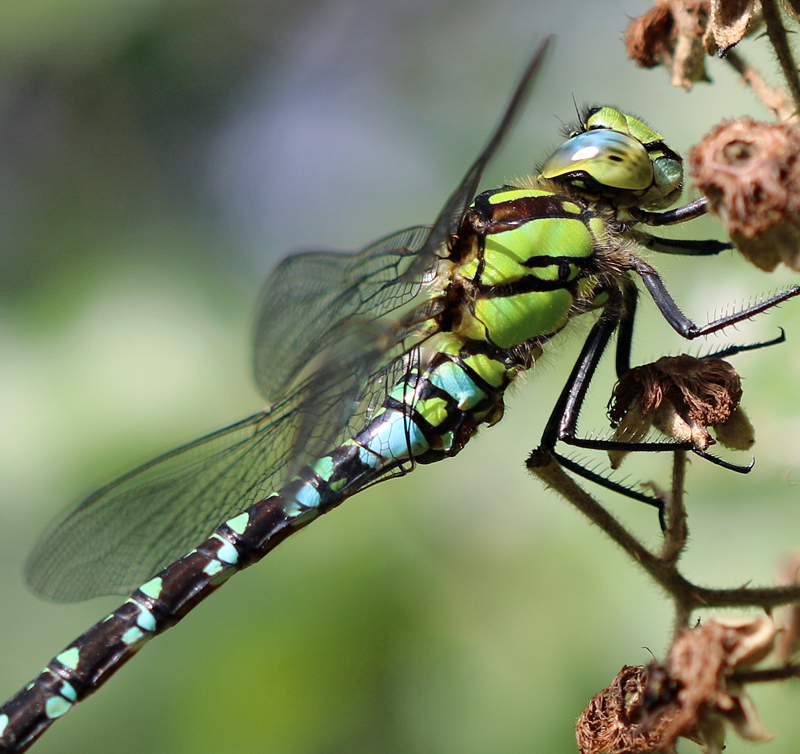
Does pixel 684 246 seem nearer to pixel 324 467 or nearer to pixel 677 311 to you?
pixel 677 311

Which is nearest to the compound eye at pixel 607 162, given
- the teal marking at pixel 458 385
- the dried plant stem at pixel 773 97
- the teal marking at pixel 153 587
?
the dried plant stem at pixel 773 97

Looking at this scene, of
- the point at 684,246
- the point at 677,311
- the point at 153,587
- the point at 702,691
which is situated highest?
the point at 153,587

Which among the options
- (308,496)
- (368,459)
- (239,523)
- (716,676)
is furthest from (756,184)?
(239,523)

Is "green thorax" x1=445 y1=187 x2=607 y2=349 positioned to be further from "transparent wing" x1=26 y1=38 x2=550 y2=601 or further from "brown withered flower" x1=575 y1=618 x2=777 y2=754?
"brown withered flower" x1=575 y1=618 x2=777 y2=754

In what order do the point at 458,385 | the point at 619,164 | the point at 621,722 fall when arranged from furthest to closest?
the point at 458,385
the point at 619,164
the point at 621,722

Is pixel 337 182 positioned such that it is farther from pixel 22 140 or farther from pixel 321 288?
pixel 321 288

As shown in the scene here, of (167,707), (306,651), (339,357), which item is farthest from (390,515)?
(339,357)
